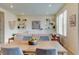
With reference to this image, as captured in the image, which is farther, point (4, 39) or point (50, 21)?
point (50, 21)

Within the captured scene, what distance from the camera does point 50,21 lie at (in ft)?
40.2

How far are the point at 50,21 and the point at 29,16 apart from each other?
5.43 ft
